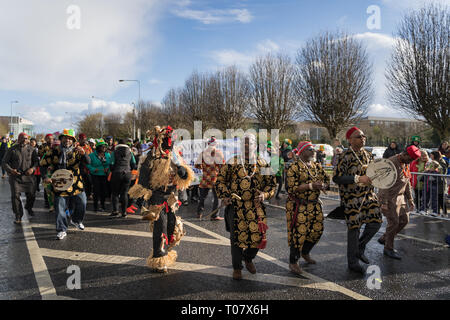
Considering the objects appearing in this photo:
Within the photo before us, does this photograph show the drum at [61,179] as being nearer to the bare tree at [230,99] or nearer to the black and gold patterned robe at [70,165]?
the black and gold patterned robe at [70,165]

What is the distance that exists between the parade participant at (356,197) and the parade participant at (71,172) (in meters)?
4.87

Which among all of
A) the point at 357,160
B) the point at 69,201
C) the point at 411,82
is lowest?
the point at 69,201

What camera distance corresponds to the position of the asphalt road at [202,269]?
4012 millimetres

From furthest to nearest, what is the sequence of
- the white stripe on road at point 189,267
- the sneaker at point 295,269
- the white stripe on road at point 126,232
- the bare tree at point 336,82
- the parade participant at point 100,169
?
the bare tree at point 336,82 < the parade participant at point 100,169 < the white stripe on road at point 126,232 < the sneaker at point 295,269 < the white stripe on road at point 189,267

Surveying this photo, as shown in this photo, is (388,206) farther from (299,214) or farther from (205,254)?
(205,254)

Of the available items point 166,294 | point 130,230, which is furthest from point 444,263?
point 130,230

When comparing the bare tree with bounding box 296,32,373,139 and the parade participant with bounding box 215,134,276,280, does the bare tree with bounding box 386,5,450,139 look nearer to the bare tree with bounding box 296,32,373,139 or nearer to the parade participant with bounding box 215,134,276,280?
the bare tree with bounding box 296,32,373,139

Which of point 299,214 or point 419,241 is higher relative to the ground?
point 299,214

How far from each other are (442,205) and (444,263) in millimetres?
3520

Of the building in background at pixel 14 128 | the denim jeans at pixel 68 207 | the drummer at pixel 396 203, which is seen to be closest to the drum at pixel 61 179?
the denim jeans at pixel 68 207

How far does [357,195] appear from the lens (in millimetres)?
4848

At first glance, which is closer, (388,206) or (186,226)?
(388,206)

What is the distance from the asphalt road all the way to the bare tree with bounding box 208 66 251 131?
2462cm

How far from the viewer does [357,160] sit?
4.83 meters
